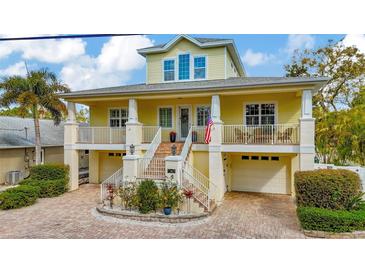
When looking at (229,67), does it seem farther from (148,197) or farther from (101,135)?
(148,197)

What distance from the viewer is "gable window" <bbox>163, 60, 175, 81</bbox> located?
1434 centimetres

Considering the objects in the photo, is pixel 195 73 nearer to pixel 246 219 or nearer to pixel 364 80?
pixel 246 219

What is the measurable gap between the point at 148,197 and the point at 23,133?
47.1 feet

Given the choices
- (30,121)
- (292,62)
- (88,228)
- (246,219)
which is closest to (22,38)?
(88,228)

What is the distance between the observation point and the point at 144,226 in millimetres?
8062

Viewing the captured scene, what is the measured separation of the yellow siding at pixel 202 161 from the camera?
38.9ft

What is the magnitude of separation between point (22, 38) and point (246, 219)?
888 cm

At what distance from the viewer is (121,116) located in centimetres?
1495

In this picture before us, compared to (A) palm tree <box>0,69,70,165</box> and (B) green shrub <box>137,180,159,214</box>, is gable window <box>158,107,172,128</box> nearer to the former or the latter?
(B) green shrub <box>137,180,159,214</box>

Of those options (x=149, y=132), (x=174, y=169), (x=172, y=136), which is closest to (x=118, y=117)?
(x=149, y=132)

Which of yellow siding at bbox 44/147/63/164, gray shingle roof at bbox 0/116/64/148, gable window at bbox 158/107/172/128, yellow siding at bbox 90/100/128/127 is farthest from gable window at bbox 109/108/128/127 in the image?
yellow siding at bbox 44/147/63/164

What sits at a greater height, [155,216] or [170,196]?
[170,196]

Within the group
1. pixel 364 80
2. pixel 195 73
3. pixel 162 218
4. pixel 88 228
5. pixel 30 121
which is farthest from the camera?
pixel 30 121

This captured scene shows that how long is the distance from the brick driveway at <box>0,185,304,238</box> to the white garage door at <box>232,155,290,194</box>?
1.78 meters
